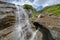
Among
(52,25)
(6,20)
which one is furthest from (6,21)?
(52,25)

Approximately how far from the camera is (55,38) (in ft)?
46.9

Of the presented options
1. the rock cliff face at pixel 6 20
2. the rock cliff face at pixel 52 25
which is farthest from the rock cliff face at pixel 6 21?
the rock cliff face at pixel 52 25

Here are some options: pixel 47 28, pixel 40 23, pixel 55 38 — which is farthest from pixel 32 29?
pixel 55 38

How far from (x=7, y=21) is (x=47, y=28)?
403 cm

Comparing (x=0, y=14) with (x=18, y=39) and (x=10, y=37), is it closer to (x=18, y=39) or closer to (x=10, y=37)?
(x=10, y=37)

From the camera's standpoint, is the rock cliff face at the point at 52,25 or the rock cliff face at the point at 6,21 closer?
the rock cliff face at the point at 6,21

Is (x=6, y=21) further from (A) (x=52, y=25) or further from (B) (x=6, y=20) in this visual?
(A) (x=52, y=25)

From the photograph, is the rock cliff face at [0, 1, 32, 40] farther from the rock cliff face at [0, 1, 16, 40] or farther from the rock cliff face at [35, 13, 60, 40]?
the rock cliff face at [35, 13, 60, 40]

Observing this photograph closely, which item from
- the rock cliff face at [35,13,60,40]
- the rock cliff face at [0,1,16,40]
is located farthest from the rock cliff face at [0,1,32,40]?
the rock cliff face at [35,13,60,40]

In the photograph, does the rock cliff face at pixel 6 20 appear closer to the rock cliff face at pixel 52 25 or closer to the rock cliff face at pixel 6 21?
the rock cliff face at pixel 6 21

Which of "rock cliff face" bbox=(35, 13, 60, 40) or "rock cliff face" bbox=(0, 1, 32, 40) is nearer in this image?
"rock cliff face" bbox=(0, 1, 32, 40)

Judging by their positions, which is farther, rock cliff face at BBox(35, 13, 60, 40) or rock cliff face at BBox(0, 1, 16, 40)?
rock cliff face at BBox(35, 13, 60, 40)

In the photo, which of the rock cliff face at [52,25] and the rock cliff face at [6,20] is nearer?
the rock cliff face at [6,20]

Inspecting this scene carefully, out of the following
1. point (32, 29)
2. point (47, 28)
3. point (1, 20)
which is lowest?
point (32, 29)
